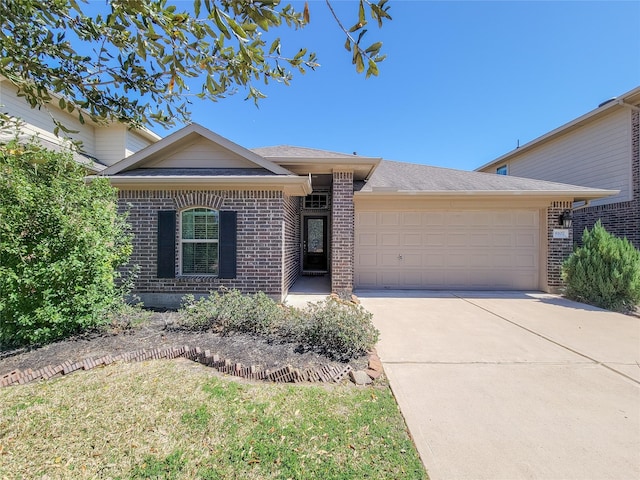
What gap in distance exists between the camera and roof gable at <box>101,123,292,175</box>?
6.82 m

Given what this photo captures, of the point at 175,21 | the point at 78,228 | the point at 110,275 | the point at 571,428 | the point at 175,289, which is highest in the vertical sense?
the point at 175,21

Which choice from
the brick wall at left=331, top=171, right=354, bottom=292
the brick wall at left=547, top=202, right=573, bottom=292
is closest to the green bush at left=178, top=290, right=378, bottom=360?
the brick wall at left=331, top=171, right=354, bottom=292

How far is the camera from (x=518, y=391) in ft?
10.7

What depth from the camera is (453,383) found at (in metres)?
3.41

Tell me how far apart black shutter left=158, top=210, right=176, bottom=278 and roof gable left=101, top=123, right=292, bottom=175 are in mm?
1396

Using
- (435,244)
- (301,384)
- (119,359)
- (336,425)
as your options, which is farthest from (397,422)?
(435,244)

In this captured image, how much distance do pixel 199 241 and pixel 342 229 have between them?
138 inches

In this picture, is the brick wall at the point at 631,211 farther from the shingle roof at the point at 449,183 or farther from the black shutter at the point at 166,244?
the black shutter at the point at 166,244

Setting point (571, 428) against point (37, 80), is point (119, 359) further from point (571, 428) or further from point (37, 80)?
point (571, 428)

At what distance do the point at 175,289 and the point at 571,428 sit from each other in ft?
22.5

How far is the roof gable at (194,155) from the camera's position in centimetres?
682

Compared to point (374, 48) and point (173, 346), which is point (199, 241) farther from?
point (374, 48)

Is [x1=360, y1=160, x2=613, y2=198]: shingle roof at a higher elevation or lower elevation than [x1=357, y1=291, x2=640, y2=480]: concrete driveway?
higher

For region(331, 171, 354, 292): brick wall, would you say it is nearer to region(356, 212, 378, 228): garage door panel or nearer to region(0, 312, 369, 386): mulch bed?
region(356, 212, 378, 228): garage door panel
